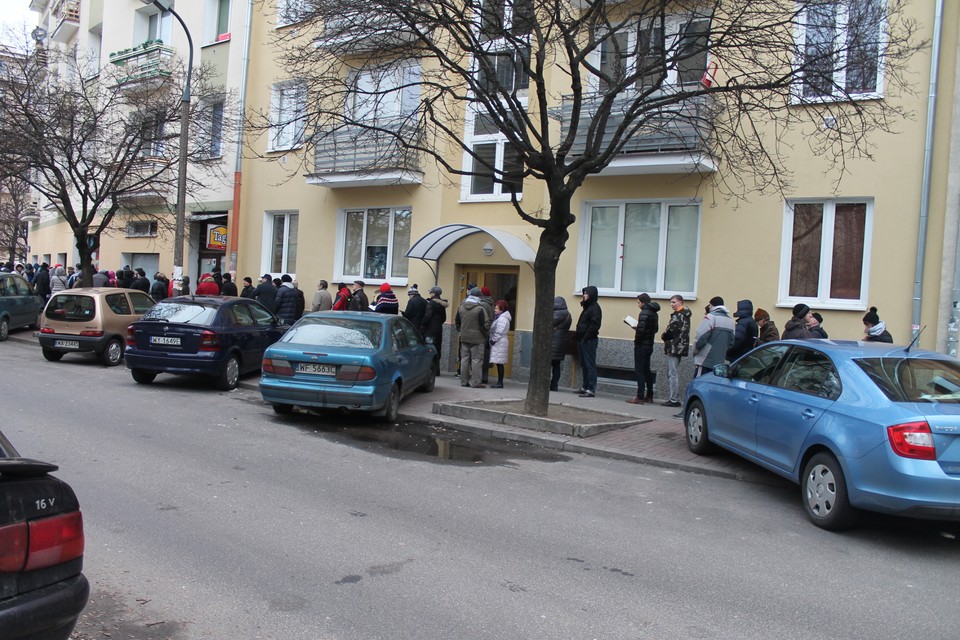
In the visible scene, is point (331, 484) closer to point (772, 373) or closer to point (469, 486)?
point (469, 486)

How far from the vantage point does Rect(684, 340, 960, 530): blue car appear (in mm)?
5699

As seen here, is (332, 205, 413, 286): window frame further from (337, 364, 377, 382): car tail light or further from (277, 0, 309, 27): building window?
(337, 364, 377, 382): car tail light

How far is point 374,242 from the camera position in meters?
18.0

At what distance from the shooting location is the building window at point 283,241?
773 inches

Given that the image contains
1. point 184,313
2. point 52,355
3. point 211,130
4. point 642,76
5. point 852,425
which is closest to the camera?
point 852,425

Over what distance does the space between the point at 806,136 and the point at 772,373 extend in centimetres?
646

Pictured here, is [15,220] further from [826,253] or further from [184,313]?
[826,253]

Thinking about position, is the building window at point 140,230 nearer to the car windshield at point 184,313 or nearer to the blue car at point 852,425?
the car windshield at point 184,313

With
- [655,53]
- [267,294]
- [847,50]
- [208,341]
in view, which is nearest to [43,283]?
[267,294]

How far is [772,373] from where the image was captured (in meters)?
7.66

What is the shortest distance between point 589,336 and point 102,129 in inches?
555

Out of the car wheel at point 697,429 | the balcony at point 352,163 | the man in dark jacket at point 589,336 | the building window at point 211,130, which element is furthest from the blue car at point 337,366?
the building window at point 211,130

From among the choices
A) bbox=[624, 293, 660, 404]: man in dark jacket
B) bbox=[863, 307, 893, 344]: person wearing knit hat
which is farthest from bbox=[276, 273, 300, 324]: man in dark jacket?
bbox=[863, 307, 893, 344]: person wearing knit hat

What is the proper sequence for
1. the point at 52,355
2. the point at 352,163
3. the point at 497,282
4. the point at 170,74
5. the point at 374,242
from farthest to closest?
the point at 170,74
the point at 374,242
the point at 352,163
the point at 497,282
the point at 52,355
